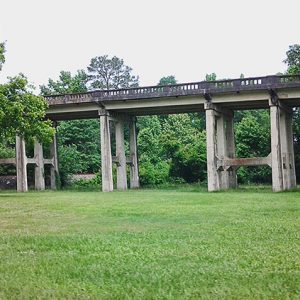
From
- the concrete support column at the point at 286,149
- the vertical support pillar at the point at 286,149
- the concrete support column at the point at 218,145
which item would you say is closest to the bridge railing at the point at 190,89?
the concrete support column at the point at 218,145

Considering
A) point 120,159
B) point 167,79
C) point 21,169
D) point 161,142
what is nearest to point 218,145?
point 120,159

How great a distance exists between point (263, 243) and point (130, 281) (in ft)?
13.3

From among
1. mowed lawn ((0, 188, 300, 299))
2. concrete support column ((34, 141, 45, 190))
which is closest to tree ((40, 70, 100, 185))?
concrete support column ((34, 141, 45, 190))

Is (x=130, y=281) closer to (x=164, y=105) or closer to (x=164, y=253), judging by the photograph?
(x=164, y=253)

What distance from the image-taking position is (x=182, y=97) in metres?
38.2

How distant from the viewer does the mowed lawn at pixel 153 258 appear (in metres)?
6.65

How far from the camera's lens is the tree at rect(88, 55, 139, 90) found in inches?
3420

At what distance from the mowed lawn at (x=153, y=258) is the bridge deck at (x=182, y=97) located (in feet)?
68.2

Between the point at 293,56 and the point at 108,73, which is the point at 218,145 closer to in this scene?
the point at 293,56

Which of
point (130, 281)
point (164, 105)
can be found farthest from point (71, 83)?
point (130, 281)

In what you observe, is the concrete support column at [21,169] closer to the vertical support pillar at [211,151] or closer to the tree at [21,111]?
the tree at [21,111]

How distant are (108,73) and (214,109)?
51878 mm

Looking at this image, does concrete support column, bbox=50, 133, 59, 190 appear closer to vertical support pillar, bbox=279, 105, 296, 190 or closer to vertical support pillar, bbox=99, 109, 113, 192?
vertical support pillar, bbox=99, 109, 113, 192

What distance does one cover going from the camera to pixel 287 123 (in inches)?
1565
